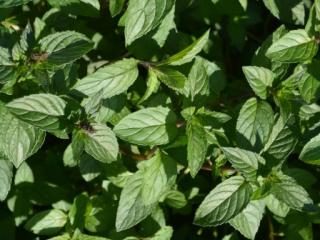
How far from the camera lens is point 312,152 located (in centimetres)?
192

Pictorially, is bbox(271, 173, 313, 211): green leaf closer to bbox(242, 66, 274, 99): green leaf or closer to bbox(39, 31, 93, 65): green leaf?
bbox(242, 66, 274, 99): green leaf

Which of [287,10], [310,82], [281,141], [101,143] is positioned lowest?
[281,141]

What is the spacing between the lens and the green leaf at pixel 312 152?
190 centimetres

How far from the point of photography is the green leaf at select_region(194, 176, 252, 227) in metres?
1.94

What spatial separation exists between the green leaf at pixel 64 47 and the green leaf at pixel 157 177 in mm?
515

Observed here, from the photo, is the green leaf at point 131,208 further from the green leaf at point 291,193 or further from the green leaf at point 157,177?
the green leaf at point 291,193

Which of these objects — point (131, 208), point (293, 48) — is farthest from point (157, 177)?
point (293, 48)

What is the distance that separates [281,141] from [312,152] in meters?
0.20

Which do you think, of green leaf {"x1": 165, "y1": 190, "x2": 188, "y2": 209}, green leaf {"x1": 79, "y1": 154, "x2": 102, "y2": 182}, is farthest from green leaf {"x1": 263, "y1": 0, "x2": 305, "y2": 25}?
green leaf {"x1": 79, "y1": 154, "x2": 102, "y2": 182}

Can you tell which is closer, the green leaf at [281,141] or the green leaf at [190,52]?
the green leaf at [190,52]

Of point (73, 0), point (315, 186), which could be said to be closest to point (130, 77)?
point (73, 0)

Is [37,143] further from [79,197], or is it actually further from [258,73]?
[258,73]

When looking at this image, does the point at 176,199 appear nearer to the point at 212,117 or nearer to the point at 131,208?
Result: the point at 131,208

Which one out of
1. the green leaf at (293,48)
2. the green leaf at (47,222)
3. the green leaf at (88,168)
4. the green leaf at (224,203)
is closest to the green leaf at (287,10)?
the green leaf at (293,48)
